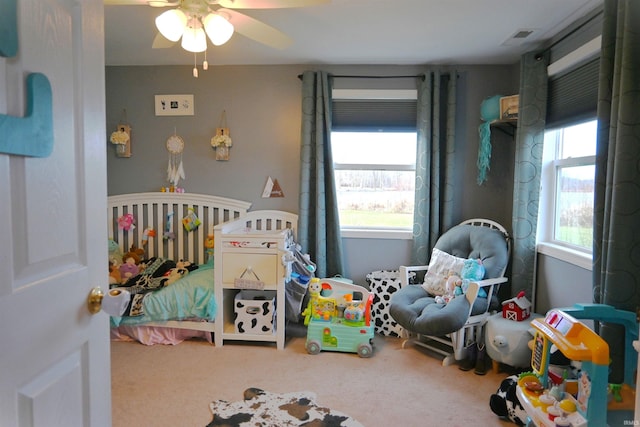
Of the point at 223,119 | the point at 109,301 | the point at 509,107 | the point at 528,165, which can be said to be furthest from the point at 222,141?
the point at 109,301

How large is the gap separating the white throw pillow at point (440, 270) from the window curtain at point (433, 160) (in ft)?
0.85

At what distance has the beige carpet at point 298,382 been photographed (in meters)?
2.16

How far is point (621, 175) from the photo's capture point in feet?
5.93

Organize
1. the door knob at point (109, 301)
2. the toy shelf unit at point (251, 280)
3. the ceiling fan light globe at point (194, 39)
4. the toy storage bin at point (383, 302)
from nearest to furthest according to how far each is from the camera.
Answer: the door knob at point (109, 301)
the ceiling fan light globe at point (194, 39)
the toy shelf unit at point (251, 280)
the toy storage bin at point (383, 302)

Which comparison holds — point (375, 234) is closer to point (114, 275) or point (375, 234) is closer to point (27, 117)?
point (114, 275)

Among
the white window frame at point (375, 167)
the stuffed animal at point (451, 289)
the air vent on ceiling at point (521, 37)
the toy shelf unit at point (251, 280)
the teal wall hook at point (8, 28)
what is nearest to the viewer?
the teal wall hook at point (8, 28)

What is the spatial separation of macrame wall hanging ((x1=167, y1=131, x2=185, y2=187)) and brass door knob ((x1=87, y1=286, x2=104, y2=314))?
287cm

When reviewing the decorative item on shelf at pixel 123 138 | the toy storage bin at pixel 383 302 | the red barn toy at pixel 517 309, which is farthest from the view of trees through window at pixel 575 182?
the decorative item on shelf at pixel 123 138

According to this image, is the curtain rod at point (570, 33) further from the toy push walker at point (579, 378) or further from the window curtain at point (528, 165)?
the toy push walker at point (579, 378)

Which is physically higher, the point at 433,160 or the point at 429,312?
the point at 433,160

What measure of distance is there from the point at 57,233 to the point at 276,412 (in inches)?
65.8

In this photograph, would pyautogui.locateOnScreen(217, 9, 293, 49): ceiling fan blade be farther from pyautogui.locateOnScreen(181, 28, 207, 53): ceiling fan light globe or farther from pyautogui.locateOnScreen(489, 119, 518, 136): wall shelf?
pyautogui.locateOnScreen(489, 119, 518, 136): wall shelf

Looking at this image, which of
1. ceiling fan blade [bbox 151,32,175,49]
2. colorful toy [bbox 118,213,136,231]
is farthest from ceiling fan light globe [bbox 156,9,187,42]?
colorful toy [bbox 118,213,136,231]

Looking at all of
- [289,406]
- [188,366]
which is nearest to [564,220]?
[289,406]
